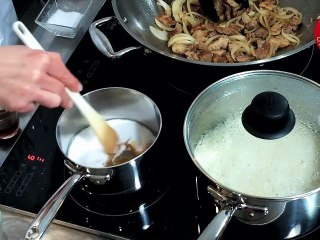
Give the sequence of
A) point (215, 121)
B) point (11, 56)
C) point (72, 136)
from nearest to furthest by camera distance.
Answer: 1. point (11, 56)
2. point (215, 121)
3. point (72, 136)

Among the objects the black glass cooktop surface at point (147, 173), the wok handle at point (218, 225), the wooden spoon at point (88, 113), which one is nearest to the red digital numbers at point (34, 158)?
the black glass cooktop surface at point (147, 173)

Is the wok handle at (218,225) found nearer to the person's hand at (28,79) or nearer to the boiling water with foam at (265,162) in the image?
the boiling water with foam at (265,162)

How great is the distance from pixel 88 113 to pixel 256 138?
10.0 inches

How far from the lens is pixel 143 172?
924mm

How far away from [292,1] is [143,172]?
58cm

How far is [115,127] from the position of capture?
1043 millimetres

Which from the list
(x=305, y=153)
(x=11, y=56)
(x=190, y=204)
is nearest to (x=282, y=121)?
(x=305, y=153)

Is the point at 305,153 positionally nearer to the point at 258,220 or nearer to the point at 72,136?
the point at 258,220

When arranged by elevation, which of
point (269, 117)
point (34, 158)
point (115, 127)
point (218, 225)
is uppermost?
point (269, 117)

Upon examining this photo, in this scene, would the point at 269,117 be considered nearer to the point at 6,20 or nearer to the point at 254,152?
the point at 254,152

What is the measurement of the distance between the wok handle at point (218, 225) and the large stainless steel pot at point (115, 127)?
6.6 inches

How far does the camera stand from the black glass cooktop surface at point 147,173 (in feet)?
3.04

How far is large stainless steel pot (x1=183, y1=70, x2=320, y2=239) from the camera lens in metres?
0.78

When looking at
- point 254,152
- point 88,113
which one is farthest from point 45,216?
point 254,152
